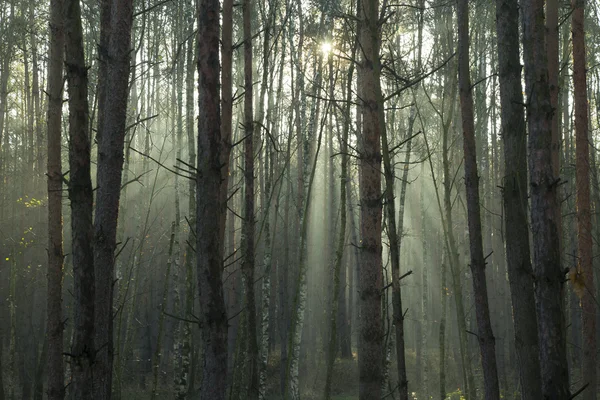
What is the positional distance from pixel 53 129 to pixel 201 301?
3833 millimetres

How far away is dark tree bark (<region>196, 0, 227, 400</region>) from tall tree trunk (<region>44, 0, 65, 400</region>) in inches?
108

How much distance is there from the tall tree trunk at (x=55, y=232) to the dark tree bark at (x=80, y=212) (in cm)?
166

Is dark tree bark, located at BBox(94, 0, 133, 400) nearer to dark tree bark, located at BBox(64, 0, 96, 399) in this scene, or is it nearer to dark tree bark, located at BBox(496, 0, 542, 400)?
dark tree bark, located at BBox(64, 0, 96, 399)

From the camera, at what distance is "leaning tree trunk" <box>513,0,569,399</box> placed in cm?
432

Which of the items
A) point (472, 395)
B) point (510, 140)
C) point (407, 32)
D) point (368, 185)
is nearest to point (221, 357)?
point (368, 185)

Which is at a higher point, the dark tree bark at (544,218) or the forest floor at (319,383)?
the dark tree bark at (544,218)

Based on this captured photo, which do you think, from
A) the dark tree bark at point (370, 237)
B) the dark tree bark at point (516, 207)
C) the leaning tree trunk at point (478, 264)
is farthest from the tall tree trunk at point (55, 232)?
the dark tree bark at point (516, 207)

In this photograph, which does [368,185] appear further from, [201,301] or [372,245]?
[201,301]

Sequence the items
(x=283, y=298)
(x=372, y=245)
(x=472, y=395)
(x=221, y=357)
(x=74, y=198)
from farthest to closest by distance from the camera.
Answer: (x=283, y=298) → (x=472, y=395) → (x=372, y=245) → (x=74, y=198) → (x=221, y=357)

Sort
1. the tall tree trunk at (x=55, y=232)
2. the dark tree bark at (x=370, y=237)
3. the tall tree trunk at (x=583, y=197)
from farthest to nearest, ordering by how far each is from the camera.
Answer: the tall tree trunk at (x=583, y=197) < the tall tree trunk at (x=55, y=232) < the dark tree bark at (x=370, y=237)

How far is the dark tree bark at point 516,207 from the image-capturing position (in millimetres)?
5891

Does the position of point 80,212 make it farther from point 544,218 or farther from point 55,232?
point 544,218

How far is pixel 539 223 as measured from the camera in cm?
445

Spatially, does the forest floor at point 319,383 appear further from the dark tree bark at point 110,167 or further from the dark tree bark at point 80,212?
the dark tree bark at point 80,212
